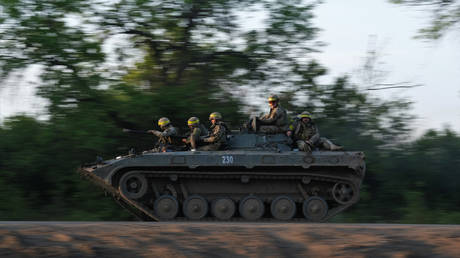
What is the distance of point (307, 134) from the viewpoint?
42.9 ft

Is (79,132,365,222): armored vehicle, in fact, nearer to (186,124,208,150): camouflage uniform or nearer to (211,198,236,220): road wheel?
(211,198,236,220): road wheel

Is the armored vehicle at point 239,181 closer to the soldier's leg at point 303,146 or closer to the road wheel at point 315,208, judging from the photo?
the road wheel at point 315,208

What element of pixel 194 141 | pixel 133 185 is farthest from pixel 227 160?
pixel 133 185

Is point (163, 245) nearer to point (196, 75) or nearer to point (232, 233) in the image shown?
point (232, 233)

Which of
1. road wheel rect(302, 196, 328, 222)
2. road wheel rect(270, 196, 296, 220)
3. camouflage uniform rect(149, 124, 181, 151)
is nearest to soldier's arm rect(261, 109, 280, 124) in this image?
road wheel rect(270, 196, 296, 220)

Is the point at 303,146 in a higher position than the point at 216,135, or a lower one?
lower

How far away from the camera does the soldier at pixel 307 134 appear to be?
1275 cm

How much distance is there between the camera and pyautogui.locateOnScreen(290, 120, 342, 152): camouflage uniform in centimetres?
1259

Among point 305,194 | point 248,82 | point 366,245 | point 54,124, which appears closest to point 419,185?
point 305,194

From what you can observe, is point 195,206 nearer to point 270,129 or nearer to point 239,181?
point 239,181

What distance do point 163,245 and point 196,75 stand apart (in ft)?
37.5

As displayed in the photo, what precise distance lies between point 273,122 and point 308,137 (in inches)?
36.2

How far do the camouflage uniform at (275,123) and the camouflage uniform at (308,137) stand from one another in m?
0.29

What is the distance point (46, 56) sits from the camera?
52.5 feet
